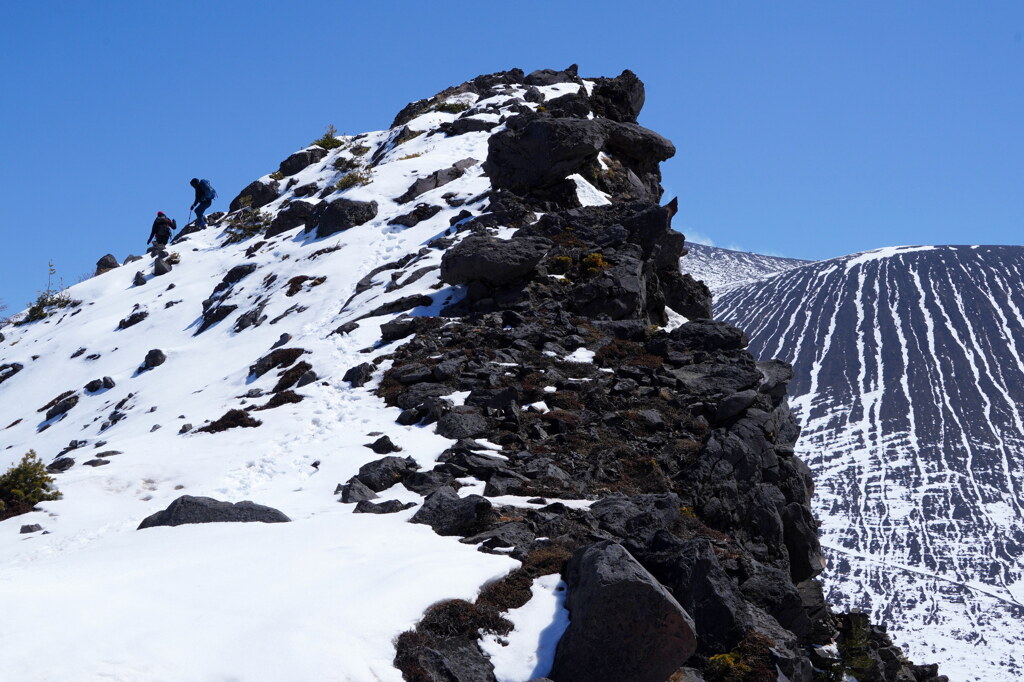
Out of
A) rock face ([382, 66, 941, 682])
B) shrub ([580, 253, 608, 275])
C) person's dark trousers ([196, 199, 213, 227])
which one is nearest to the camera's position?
rock face ([382, 66, 941, 682])

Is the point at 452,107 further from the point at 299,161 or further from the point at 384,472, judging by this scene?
the point at 384,472

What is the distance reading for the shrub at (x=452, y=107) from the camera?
56.2 metres

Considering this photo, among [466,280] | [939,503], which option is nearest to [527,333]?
[466,280]

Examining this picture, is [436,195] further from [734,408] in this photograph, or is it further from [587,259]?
[734,408]

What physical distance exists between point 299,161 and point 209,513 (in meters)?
48.8

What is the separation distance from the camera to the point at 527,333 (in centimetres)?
2288

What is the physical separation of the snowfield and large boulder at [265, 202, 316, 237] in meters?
5.63

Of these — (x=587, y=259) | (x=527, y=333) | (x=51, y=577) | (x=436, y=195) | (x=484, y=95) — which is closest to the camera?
(x=51, y=577)

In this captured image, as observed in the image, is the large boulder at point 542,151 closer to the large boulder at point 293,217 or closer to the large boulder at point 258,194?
the large boulder at point 293,217

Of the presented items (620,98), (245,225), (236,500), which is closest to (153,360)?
(236,500)

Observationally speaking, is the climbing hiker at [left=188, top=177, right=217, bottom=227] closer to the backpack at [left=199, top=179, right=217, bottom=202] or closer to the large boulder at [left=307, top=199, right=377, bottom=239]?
the backpack at [left=199, top=179, right=217, bottom=202]

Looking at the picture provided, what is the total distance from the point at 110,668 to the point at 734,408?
44.5 feet

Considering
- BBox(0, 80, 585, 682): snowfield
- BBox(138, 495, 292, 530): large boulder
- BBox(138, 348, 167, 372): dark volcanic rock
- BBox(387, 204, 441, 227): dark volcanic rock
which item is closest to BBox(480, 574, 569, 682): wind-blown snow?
BBox(0, 80, 585, 682): snowfield

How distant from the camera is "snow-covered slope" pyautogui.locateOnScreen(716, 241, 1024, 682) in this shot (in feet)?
108
